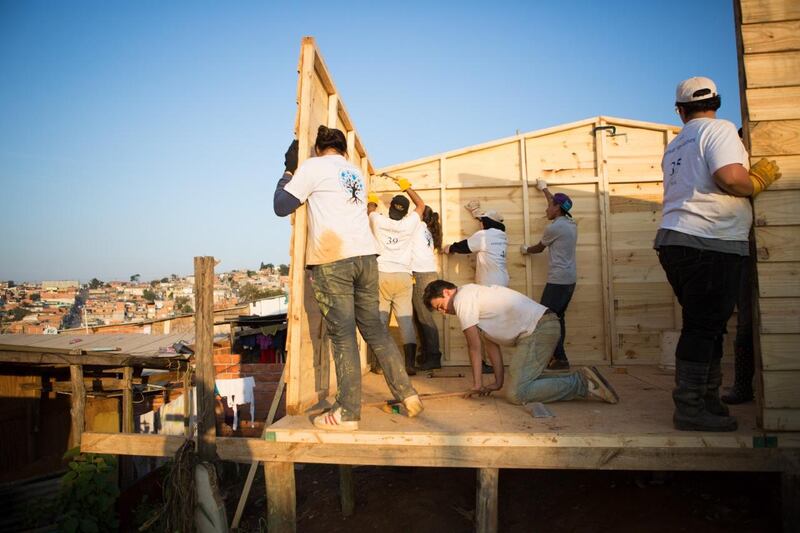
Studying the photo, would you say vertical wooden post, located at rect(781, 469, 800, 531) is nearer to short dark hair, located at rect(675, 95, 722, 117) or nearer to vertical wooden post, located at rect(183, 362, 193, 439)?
short dark hair, located at rect(675, 95, 722, 117)

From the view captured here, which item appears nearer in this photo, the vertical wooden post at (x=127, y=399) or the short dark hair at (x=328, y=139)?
the short dark hair at (x=328, y=139)

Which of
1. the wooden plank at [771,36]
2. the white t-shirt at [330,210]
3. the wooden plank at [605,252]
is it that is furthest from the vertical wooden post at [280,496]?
the wooden plank at [605,252]

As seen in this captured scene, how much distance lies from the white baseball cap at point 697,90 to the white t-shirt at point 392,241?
2.87 m

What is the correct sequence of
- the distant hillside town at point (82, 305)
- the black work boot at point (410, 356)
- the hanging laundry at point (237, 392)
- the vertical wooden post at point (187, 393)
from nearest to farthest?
1. the black work boot at point (410, 356)
2. the vertical wooden post at point (187, 393)
3. the hanging laundry at point (237, 392)
4. the distant hillside town at point (82, 305)

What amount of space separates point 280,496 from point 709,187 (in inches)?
128

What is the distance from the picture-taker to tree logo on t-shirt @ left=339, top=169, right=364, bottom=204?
3.11 m

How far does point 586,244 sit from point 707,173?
331 cm

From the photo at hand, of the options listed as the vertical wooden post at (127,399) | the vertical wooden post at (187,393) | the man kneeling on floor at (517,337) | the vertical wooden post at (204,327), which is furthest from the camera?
the vertical wooden post at (187,393)

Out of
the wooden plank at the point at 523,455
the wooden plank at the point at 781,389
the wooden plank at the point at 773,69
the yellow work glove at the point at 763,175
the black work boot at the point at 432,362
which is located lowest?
the wooden plank at the point at 523,455

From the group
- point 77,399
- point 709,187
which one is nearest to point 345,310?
point 709,187

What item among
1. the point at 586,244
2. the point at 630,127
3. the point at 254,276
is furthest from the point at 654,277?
the point at 254,276

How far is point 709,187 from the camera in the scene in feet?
8.36

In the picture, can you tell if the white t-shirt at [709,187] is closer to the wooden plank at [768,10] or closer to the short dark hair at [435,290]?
the wooden plank at [768,10]

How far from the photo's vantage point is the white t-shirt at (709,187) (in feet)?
8.11
